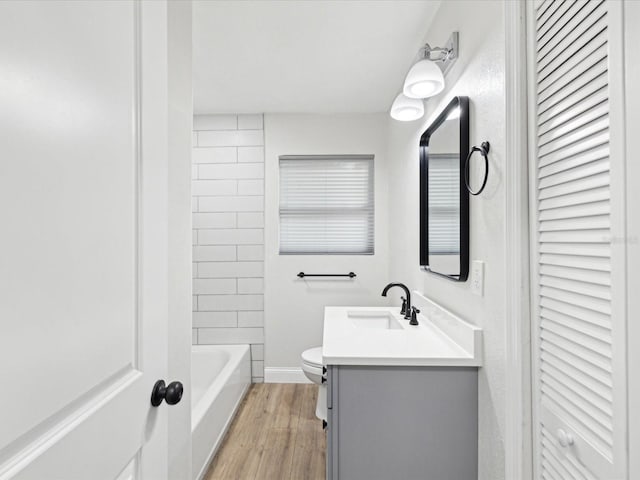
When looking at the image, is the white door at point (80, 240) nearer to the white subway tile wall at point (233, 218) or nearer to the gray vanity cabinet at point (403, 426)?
the gray vanity cabinet at point (403, 426)

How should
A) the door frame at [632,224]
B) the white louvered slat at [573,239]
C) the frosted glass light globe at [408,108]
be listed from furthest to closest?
the frosted glass light globe at [408,108] → the white louvered slat at [573,239] → the door frame at [632,224]

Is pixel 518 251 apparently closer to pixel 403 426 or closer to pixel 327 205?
pixel 403 426

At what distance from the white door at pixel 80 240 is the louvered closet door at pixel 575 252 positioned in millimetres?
935

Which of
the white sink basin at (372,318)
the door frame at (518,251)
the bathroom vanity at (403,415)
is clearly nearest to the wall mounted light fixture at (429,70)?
the door frame at (518,251)

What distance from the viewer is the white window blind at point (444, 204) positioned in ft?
5.22

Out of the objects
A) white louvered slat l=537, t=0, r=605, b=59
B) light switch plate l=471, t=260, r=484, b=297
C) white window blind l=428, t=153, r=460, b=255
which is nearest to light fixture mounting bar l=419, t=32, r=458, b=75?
white window blind l=428, t=153, r=460, b=255

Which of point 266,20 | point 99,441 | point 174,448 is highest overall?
point 266,20

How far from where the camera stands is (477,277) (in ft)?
4.52

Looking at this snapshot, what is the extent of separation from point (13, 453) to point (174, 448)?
0.84 m

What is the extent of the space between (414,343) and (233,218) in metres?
2.10

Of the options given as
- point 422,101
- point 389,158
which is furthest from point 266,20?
point 389,158

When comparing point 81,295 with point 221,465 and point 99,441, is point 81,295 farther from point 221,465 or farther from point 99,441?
point 221,465

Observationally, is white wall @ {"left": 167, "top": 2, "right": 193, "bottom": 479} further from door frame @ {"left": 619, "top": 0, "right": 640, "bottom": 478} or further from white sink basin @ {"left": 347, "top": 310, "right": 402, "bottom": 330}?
white sink basin @ {"left": 347, "top": 310, "right": 402, "bottom": 330}

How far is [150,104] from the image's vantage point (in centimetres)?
80
